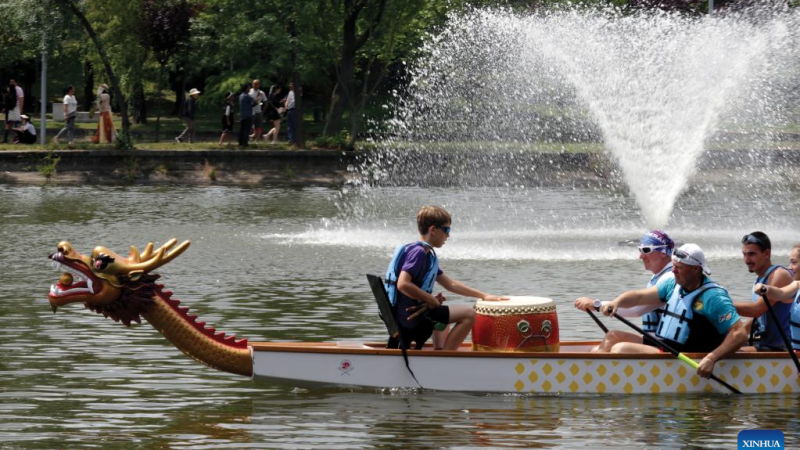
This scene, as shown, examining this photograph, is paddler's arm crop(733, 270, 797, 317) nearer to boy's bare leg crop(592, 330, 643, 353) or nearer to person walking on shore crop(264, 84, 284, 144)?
boy's bare leg crop(592, 330, 643, 353)

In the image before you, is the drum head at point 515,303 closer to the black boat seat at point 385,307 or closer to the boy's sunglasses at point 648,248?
the black boat seat at point 385,307

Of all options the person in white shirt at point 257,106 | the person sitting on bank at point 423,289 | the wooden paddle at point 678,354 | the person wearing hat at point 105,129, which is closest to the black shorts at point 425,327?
the person sitting on bank at point 423,289

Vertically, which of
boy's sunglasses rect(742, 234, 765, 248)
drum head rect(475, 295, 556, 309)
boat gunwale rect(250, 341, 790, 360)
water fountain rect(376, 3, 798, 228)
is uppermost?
water fountain rect(376, 3, 798, 228)

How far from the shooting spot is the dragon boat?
1319cm

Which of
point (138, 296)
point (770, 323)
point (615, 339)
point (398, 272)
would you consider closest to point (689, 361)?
point (615, 339)

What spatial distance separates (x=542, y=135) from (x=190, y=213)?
19407 millimetres

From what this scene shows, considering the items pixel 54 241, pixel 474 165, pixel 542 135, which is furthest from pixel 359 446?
pixel 542 135

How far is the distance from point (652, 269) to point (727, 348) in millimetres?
1086

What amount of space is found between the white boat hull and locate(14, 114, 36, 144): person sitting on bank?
1278 inches

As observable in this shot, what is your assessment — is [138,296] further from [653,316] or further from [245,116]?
[245,116]

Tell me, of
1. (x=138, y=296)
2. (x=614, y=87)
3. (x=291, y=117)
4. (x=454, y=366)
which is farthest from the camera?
(x=291, y=117)

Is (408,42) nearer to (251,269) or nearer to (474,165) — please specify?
(474,165)

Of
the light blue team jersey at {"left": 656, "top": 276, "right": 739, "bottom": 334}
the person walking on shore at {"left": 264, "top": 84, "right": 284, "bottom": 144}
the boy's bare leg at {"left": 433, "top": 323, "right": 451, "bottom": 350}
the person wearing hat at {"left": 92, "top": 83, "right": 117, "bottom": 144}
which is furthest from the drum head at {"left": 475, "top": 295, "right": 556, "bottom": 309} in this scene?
the person walking on shore at {"left": 264, "top": 84, "right": 284, "bottom": 144}

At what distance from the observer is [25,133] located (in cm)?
4422
